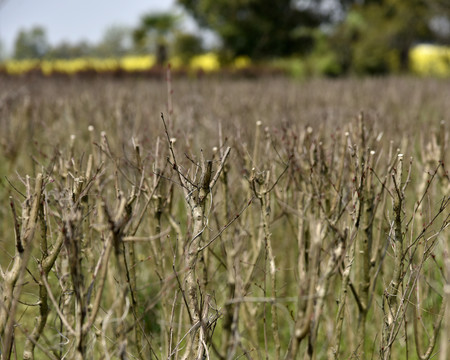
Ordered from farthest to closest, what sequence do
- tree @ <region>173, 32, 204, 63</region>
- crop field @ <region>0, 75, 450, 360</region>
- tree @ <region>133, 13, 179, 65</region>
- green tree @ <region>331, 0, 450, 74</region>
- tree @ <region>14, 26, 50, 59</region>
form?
tree @ <region>14, 26, 50, 59</region>
tree @ <region>133, 13, 179, 65</region>
tree @ <region>173, 32, 204, 63</region>
green tree @ <region>331, 0, 450, 74</region>
crop field @ <region>0, 75, 450, 360</region>

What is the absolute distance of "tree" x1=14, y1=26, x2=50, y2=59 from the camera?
64.9 metres

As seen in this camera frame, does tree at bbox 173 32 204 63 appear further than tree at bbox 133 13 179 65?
No

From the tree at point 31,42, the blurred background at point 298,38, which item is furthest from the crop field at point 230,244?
the tree at point 31,42

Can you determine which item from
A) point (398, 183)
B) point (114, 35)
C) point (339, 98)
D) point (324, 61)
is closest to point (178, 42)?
point (324, 61)

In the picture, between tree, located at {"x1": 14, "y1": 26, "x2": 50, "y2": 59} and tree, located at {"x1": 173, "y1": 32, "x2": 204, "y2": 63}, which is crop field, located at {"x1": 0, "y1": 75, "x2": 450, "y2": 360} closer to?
tree, located at {"x1": 173, "y1": 32, "x2": 204, "y2": 63}

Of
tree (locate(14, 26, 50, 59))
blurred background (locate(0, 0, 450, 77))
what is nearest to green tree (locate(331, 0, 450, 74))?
blurred background (locate(0, 0, 450, 77))

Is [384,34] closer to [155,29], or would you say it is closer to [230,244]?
[155,29]

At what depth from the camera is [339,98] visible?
889 centimetres

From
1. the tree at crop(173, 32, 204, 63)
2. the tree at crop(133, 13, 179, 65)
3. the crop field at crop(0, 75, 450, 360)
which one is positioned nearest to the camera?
the crop field at crop(0, 75, 450, 360)

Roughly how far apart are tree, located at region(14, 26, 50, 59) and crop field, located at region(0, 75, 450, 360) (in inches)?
2560

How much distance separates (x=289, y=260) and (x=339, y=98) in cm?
531

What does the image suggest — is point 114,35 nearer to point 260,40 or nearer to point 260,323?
point 260,40

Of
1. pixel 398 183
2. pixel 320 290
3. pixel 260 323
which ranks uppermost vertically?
pixel 398 183

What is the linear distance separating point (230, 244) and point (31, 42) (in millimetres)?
77858
